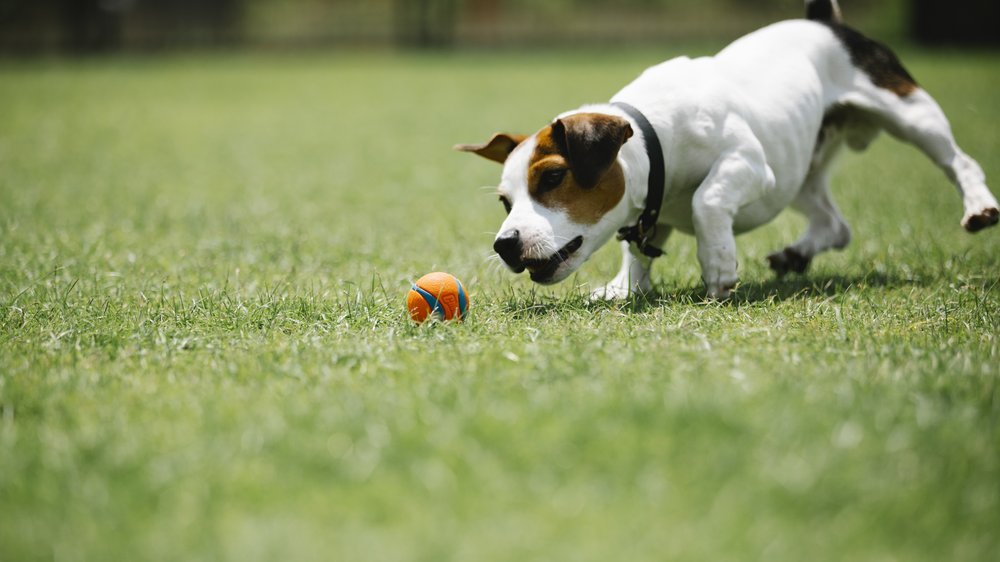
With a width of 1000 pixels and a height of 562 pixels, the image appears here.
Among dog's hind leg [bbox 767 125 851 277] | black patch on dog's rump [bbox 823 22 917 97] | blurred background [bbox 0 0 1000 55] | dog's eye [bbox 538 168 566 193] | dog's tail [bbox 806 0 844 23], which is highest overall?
dog's tail [bbox 806 0 844 23]

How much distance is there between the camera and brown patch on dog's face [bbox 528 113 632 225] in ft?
14.0

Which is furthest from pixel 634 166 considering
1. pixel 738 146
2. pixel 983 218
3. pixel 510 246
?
pixel 983 218

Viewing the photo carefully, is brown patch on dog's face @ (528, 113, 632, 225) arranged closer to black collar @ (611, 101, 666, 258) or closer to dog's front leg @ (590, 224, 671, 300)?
black collar @ (611, 101, 666, 258)

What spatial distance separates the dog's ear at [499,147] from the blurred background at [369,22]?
30.3m

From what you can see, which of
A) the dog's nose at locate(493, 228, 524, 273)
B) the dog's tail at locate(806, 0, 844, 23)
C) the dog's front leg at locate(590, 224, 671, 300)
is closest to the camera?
the dog's nose at locate(493, 228, 524, 273)

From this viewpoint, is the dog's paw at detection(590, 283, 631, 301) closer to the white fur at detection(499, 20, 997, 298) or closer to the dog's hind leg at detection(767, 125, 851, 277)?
the white fur at detection(499, 20, 997, 298)

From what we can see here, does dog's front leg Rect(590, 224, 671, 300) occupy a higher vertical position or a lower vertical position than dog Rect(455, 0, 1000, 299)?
lower

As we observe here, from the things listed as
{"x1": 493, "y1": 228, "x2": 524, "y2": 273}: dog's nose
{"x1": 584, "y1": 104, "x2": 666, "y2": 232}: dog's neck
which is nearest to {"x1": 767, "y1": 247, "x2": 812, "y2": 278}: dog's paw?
{"x1": 584, "y1": 104, "x2": 666, "y2": 232}: dog's neck

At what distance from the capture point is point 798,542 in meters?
2.41

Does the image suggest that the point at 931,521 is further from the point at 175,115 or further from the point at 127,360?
the point at 175,115

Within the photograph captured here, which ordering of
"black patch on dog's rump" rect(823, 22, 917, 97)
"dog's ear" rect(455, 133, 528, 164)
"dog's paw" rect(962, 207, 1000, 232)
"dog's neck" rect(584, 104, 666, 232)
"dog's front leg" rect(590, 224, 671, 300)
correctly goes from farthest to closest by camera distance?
"black patch on dog's rump" rect(823, 22, 917, 97) < "dog's paw" rect(962, 207, 1000, 232) < "dog's front leg" rect(590, 224, 671, 300) < "dog's ear" rect(455, 133, 528, 164) < "dog's neck" rect(584, 104, 666, 232)

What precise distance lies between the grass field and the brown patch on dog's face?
51 centimetres

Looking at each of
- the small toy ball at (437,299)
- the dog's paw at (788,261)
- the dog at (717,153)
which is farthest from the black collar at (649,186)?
the dog's paw at (788,261)

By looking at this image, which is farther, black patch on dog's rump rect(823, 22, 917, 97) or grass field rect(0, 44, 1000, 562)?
black patch on dog's rump rect(823, 22, 917, 97)
